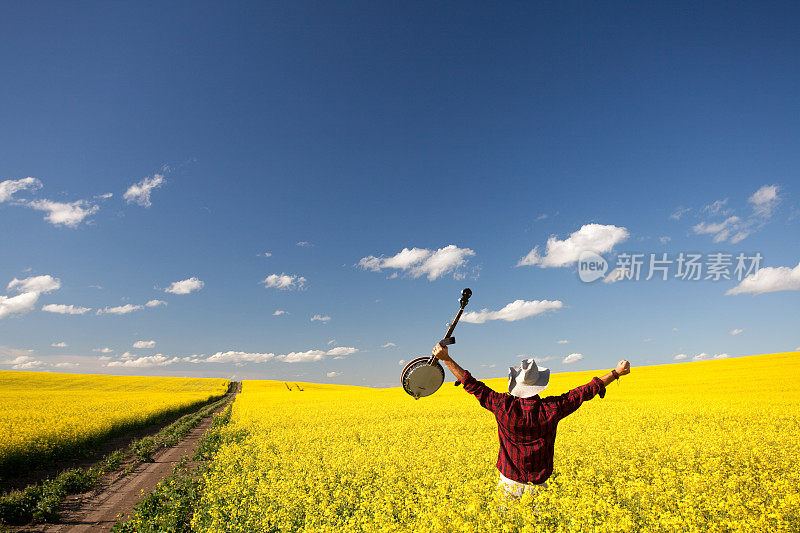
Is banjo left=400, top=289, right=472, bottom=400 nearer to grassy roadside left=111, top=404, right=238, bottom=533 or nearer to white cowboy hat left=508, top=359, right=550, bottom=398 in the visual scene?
white cowboy hat left=508, top=359, right=550, bottom=398

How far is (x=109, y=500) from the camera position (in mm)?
10820

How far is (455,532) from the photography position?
4.05 metres

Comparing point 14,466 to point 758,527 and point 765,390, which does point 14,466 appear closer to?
point 758,527

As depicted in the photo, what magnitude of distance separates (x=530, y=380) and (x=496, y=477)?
11.4ft

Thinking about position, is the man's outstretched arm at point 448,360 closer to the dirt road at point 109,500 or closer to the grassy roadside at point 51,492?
the dirt road at point 109,500

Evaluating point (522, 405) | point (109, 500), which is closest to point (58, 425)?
point (109, 500)

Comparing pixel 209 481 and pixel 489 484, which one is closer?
pixel 489 484

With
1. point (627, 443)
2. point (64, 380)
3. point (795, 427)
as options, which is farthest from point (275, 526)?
point (64, 380)

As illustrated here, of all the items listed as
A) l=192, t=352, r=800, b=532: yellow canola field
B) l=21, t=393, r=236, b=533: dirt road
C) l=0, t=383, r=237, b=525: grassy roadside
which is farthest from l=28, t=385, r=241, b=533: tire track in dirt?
l=192, t=352, r=800, b=532: yellow canola field

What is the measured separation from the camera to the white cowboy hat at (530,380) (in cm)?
421

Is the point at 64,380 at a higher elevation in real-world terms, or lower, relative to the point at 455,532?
lower

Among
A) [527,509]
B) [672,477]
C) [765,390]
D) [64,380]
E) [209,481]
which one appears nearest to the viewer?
[527,509]

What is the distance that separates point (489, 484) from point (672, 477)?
10.2 feet

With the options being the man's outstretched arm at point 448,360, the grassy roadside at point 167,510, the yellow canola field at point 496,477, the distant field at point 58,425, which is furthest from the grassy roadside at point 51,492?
the man's outstretched arm at point 448,360
